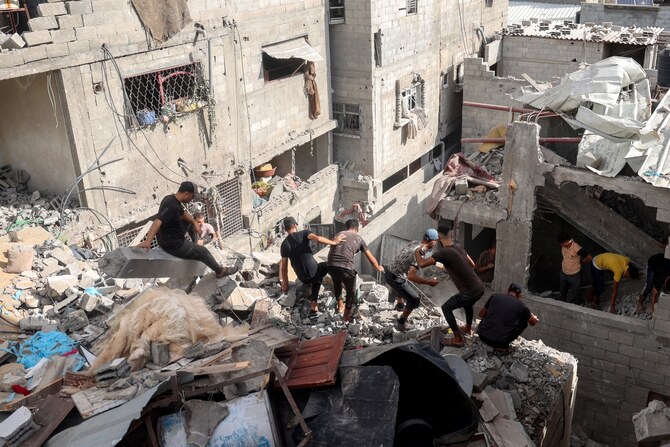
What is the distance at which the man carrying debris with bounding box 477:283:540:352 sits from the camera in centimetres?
869

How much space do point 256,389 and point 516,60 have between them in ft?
67.7

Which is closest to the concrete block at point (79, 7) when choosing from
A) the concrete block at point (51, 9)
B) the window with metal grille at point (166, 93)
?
the concrete block at point (51, 9)

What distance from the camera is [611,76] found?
12438 mm

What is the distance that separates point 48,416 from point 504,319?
5.80m

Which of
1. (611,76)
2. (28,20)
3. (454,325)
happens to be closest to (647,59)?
(611,76)

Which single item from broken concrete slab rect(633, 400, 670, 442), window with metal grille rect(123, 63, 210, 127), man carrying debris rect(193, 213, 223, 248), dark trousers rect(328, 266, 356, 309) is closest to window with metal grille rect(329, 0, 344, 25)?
window with metal grille rect(123, 63, 210, 127)

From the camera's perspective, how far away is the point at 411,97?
22.0 m

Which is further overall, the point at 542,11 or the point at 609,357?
the point at 542,11

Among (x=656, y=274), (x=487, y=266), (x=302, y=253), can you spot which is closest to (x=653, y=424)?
(x=656, y=274)

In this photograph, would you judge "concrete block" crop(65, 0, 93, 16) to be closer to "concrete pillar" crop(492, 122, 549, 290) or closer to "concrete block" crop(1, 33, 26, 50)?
"concrete block" crop(1, 33, 26, 50)

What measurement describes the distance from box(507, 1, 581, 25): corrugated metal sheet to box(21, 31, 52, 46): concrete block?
80.0ft

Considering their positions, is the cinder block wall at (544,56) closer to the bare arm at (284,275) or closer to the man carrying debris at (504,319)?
the man carrying debris at (504,319)

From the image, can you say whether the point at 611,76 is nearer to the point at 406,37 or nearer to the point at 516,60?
the point at 406,37

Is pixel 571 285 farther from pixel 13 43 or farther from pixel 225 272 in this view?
pixel 13 43
